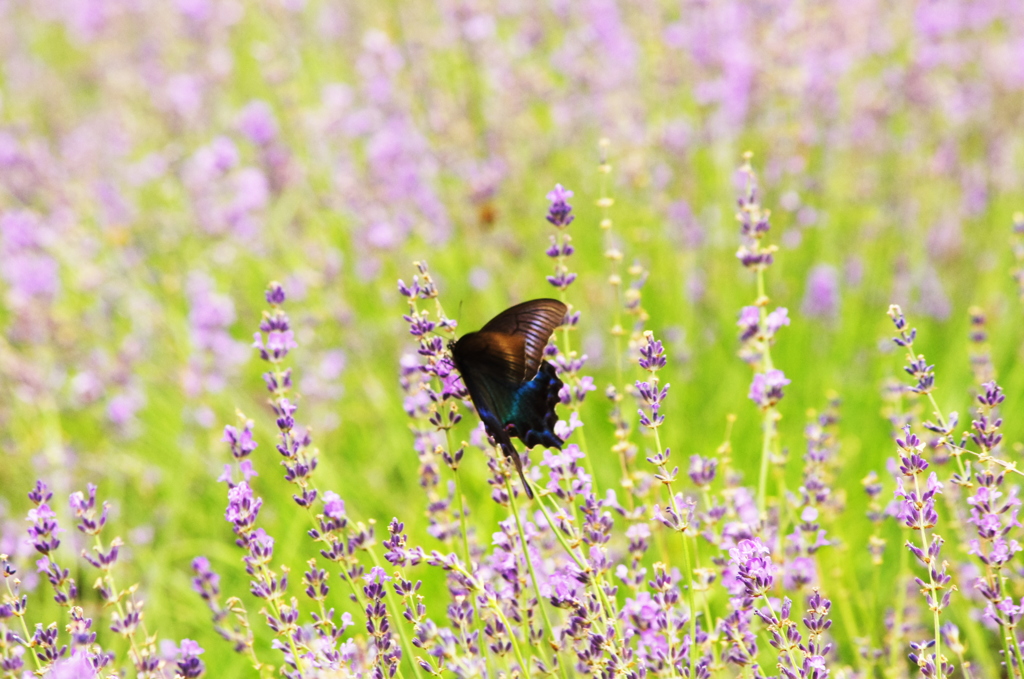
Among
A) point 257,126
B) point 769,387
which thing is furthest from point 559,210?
point 257,126

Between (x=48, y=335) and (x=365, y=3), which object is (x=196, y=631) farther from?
(x=365, y=3)

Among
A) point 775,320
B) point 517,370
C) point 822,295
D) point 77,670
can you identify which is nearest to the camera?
point 77,670

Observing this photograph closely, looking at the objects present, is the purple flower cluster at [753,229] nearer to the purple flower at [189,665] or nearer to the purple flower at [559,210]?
the purple flower at [559,210]

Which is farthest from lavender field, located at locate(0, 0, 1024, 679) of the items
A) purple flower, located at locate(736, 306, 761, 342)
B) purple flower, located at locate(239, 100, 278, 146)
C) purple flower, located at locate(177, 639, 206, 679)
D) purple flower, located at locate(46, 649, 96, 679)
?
purple flower, located at locate(46, 649, 96, 679)

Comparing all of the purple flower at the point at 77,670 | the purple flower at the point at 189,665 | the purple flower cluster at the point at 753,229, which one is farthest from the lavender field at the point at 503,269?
the purple flower at the point at 77,670

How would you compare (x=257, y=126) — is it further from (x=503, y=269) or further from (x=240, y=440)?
(x=240, y=440)

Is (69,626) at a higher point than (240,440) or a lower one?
lower

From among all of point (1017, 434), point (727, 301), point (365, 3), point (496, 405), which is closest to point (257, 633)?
point (496, 405)
